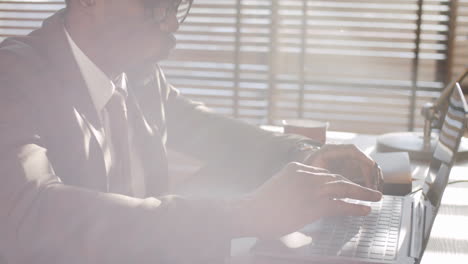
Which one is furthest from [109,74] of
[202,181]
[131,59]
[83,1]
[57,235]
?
[202,181]

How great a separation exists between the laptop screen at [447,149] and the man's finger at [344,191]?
0.80ft

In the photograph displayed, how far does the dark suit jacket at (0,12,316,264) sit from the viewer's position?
0.89m

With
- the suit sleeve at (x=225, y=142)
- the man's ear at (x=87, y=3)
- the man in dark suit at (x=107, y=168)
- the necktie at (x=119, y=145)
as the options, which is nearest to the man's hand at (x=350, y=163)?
the man in dark suit at (x=107, y=168)

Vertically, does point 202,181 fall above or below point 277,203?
below

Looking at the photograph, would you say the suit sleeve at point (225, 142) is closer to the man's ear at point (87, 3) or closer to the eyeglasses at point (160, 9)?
the eyeglasses at point (160, 9)

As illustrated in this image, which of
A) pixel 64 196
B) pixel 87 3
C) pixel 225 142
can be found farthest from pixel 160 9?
pixel 225 142

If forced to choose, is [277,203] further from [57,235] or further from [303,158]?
[303,158]

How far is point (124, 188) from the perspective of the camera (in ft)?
4.16

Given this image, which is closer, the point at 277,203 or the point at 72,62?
the point at 277,203

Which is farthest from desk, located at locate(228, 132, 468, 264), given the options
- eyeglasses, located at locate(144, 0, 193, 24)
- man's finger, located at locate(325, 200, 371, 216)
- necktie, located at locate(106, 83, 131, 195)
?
eyeglasses, located at locate(144, 0, 193, 24)

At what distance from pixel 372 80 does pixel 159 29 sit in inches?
106

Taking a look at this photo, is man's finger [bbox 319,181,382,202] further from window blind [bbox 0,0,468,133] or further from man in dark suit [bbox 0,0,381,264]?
window blind [bbox 0,0,468,133]

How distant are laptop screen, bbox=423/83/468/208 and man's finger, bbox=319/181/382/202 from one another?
0.24m

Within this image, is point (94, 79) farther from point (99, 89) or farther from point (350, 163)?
point (350, 163)
